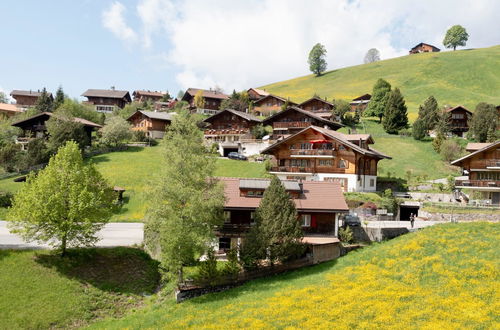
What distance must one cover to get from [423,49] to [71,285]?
7713 inches

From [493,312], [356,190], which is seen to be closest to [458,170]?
[356,190]

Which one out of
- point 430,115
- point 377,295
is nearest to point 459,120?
point 430,115

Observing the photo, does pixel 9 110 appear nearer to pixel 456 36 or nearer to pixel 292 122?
pixel 292 122

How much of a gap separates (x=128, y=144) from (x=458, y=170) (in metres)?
59.3

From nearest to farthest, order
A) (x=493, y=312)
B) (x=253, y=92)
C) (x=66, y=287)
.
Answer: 1. (x=493, y=312)
2. (x=66, y=287)
3. (x=253, y=92)

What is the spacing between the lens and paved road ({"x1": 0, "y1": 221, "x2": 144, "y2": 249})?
108 ft

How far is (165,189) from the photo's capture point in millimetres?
28828

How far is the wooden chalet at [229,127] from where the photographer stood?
79.1 metres

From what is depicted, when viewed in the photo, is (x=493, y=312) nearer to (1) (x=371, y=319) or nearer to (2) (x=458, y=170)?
(1) (x=371, y=319)

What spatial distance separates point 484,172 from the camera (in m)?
51.7

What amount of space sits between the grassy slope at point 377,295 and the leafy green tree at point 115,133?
5246 centimetres

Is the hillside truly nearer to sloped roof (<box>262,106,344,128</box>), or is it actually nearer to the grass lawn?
sloped roof (<box>262,106,344,128</box>)

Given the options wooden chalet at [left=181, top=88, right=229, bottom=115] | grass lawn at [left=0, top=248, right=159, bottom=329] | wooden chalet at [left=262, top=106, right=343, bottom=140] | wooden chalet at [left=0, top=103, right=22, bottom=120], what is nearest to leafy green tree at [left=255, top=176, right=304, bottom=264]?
grass lawn at [left=0, top=248, right=159, bottom=329]

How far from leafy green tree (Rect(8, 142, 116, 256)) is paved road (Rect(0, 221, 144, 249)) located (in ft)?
5.75
